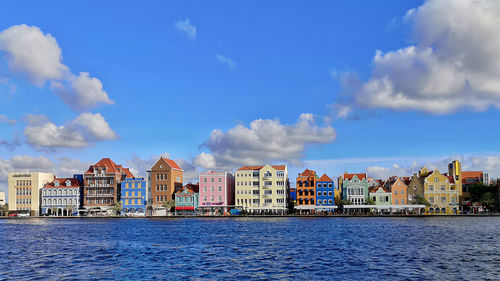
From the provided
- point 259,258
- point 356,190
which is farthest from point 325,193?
point 259,258

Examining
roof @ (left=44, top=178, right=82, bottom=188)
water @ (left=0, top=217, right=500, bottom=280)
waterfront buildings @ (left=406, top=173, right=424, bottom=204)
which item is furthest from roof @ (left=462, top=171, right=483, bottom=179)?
roof @ (left=44, top=178, right=82, bottom=188)

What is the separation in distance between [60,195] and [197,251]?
112 meters

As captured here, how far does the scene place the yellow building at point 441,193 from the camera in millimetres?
133250

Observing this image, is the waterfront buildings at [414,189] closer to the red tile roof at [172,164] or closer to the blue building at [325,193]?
the blue building at [325,193]

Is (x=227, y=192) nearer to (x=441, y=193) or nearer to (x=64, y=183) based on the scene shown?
(x=64, y=183)

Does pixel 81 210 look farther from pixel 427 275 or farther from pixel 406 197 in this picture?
pixel 427 275

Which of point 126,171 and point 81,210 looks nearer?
point 81,210

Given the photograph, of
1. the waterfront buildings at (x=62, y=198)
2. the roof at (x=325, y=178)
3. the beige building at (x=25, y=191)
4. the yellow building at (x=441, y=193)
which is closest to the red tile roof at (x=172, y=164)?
the waterfront buildings at (x=62, y=198)

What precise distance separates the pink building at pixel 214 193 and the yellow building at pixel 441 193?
55888 mm

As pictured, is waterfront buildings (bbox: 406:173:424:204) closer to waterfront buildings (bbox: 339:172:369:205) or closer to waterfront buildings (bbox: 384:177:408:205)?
waterfront buildings (bbox: 384:177:408:205)

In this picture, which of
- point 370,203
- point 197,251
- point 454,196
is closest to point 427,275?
point 197,251

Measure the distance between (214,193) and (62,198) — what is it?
47592 mm

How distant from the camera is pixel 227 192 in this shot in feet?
465

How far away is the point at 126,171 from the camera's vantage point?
155 meters
